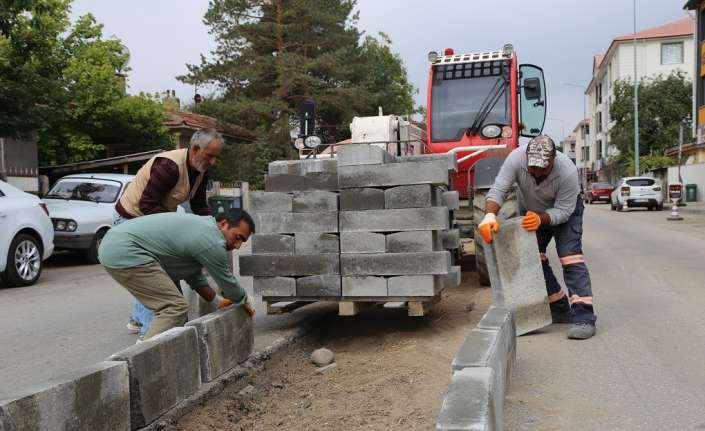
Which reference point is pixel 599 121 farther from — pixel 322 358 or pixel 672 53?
pixel 322 358

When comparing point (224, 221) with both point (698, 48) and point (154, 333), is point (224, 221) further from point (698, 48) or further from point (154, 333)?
point (698, 48)

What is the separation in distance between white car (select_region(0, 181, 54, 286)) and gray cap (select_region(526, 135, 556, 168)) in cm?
714

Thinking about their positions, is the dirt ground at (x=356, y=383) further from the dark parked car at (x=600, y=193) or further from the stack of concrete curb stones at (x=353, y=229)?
the dark parked car at (x=600, y=193)

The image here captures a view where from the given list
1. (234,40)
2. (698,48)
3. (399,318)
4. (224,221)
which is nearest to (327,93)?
(234,40)

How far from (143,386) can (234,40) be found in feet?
85.5

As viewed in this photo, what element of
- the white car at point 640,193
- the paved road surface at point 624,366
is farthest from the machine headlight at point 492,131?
the white car at point 640,193

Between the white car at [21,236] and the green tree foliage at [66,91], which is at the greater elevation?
the green tree foliage at [66,91]

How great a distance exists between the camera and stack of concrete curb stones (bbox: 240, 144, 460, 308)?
17.5 ft

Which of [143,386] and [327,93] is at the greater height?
[327,93]

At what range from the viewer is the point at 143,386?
11.5ft

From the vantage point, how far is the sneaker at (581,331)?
17.8 ft

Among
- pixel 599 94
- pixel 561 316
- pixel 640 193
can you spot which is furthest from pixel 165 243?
pixel 599 94

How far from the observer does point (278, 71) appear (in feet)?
84.4

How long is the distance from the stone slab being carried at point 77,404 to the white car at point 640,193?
27.2 meters
